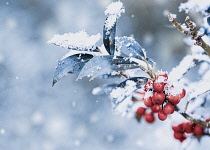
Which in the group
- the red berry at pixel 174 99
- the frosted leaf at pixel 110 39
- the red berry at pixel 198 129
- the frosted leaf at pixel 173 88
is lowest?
→ the red berry at pixel 198 129

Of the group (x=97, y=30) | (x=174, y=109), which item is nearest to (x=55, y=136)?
(x=97, y=30)

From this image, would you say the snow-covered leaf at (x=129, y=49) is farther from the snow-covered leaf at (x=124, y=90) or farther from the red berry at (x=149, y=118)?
the red berry at (x=149, y=118)

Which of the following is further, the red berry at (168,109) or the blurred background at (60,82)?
the blurred background at (60,82)

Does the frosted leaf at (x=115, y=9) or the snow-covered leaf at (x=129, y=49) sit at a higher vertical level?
the frosted leaf at (x=115, y=9)

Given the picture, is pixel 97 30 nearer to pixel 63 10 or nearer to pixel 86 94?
pixel 63 10

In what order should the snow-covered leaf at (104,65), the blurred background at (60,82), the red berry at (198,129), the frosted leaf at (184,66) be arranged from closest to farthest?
the snow-covered leaf at (104,65) → the frosted leaf at (184,66) → the red berry at (198,129) → the blurred background at (60,82)

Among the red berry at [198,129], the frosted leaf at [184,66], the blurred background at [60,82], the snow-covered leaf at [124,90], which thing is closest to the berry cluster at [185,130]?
the red berry at [198,129]
